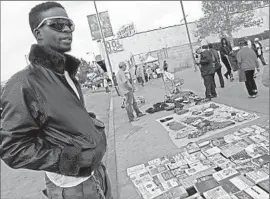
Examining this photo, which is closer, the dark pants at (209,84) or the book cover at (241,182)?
the book cover at (241,182)

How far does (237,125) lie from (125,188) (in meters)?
2.67

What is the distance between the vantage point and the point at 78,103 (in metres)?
1.55

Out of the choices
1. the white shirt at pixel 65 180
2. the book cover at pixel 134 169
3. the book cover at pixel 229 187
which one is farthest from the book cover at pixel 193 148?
the white shirt at pixel 65 180

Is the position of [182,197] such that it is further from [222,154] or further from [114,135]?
[114,135]

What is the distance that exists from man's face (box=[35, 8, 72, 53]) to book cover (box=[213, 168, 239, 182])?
243 centimetres

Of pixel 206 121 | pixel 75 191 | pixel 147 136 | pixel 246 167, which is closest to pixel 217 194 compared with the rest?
pixel 246 167

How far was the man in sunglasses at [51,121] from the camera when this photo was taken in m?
1.34

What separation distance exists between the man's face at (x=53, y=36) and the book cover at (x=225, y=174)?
2429mm

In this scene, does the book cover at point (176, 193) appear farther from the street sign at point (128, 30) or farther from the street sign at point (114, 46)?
the street sign at point (128, 30)

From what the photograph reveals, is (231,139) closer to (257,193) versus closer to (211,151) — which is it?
(211,151)

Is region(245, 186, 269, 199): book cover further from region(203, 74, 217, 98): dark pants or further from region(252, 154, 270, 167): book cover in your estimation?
region(203, 74, 217, 98): dark pants

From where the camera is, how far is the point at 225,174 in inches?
128

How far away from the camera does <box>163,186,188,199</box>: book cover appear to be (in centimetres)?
309

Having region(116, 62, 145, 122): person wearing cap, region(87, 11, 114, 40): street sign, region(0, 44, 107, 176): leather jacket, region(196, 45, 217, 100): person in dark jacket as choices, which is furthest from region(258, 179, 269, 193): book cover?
region(87, 11, 114, 40): street sign
